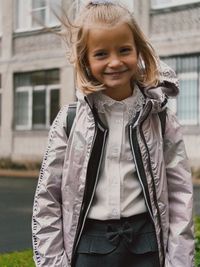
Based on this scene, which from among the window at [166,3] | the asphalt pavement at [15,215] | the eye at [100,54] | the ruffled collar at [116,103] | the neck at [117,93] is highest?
the window at [166,3]

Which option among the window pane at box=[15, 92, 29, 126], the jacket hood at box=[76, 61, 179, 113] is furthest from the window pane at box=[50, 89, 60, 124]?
the jacket hood at box=[76, 61, 179, 113]

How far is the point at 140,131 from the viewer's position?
8.07ft

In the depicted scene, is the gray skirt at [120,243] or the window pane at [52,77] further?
the window pane at [52,77]

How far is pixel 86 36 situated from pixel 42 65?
864 inches

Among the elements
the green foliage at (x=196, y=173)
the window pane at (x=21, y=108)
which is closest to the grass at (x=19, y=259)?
the green foliage at (x=196, y=173)

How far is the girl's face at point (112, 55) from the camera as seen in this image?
2426 mm

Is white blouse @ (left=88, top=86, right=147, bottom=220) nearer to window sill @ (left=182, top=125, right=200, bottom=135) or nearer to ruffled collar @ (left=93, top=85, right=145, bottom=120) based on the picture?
ruffled collar @ (left=93, top=85, right=145, bottom=120)

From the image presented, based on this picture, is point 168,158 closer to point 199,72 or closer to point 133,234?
point 133,234

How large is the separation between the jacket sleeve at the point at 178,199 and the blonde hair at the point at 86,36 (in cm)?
18

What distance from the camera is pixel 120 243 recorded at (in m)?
2.43

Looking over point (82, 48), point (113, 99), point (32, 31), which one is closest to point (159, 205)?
point (113, 99)

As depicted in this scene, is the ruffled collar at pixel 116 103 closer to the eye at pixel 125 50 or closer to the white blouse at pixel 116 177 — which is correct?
the white blouse at pixel 116 177

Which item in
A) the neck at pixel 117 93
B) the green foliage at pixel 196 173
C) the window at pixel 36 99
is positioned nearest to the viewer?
the neck at pixel 117 93

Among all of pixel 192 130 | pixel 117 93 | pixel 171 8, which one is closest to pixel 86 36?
pixel 117 93
